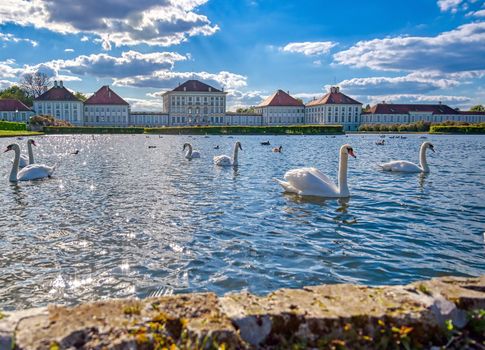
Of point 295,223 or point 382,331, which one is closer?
point 382,331

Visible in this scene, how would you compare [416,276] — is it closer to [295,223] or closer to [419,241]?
[419,241]

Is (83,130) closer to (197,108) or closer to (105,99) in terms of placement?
(105,99)

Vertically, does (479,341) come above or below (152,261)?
above

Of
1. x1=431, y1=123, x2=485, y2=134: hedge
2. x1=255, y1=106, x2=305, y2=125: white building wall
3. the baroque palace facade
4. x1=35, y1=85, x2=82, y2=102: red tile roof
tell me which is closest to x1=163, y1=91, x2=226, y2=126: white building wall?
the baroque palace facade

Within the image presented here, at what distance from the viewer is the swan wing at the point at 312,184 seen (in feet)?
33.5

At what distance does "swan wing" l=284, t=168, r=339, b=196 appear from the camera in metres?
10.2

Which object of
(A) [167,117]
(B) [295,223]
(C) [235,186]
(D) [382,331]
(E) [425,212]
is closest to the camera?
(D) [382,331]

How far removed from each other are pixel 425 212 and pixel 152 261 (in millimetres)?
6273

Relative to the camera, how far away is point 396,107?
14588cm

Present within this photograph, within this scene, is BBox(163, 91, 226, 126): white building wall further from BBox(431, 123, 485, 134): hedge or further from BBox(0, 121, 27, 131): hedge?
BBox(431, 123, 485, 134): hedge

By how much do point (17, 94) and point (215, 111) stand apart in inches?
2489

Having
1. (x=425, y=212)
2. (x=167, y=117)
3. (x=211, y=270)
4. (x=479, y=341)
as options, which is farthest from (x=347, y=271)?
(x=167, y=117)

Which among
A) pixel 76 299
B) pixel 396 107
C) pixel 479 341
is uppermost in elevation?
pixel 396 107

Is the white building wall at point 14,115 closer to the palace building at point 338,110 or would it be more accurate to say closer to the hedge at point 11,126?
the hedge at point 11,126
